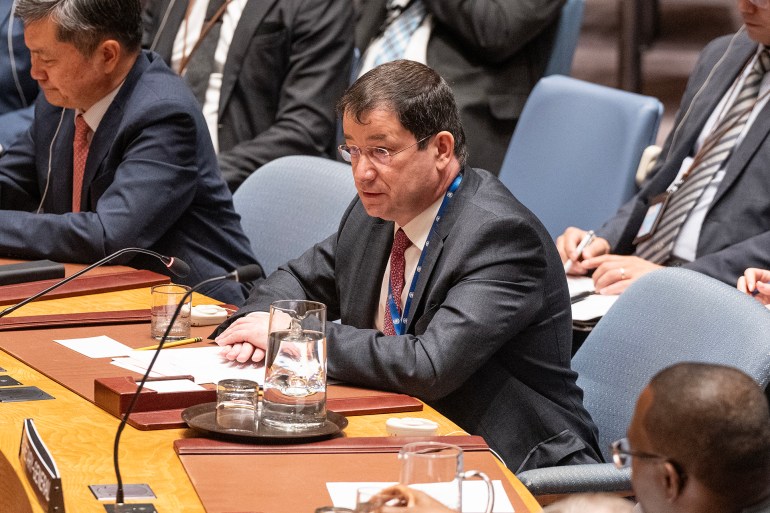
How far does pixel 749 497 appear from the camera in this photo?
1471 mm

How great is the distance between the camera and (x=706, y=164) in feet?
11.7

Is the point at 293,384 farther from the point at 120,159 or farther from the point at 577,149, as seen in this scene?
the point at 577,149

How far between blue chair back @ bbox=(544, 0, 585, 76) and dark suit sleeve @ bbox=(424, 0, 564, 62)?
0.14 ft

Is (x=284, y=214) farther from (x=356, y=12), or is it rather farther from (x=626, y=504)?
(x=626, y=504)

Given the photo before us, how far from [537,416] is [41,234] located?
1489mm

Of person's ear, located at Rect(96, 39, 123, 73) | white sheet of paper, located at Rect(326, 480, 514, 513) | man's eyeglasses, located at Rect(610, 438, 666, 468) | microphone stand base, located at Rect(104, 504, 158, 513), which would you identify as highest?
person's ear, located at Rect(96, 39, 123, 73)

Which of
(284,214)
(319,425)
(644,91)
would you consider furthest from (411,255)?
(644,91)

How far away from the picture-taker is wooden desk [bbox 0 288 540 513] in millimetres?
1806

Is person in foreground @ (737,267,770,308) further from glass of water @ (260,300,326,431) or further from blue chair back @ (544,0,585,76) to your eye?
blue chair back @ (544,0,585,76)

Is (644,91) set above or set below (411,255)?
below

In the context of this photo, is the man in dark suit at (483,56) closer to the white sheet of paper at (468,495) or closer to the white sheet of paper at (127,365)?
the white sheet of paper at (127,365)

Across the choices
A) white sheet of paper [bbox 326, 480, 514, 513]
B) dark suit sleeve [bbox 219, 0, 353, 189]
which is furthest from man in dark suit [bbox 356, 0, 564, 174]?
white sheet of paper [bbox 326, 480, 514, 513]

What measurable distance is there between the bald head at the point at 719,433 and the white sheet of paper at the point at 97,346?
4.39 ft

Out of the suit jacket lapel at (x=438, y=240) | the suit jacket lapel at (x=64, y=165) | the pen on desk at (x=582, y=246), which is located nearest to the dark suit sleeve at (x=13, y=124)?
the suit jacket lapel at (x=64, y=165)
